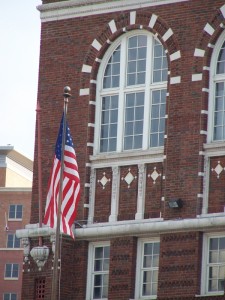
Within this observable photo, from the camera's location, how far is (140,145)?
50.2m

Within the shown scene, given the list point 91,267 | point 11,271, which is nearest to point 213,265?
point 91,267

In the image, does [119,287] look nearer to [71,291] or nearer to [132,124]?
[71,291]

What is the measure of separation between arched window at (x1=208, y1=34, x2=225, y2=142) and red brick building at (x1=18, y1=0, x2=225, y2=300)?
0.03 m

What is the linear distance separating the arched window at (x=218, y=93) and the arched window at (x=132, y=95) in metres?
1.82

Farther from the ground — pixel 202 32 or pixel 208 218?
pixel 202 32

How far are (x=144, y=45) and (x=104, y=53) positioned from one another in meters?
1.54

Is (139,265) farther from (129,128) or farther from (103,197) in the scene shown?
(129,128)

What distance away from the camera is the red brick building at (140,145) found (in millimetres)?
48188

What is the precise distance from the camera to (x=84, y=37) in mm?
52156

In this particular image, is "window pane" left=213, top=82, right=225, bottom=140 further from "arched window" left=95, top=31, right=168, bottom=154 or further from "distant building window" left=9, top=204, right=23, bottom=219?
"distant building window" left=9, top=204, right=23, bottom=219

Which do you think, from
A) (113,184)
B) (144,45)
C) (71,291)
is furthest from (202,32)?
(71,291)

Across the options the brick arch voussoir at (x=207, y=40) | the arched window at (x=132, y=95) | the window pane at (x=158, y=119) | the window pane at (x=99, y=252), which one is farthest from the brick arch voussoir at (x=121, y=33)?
the window pane at (x=99, y=252)

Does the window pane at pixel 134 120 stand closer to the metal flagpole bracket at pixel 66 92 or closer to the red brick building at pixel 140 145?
the red brick building at pixel 140 145

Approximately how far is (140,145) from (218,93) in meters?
3.12
